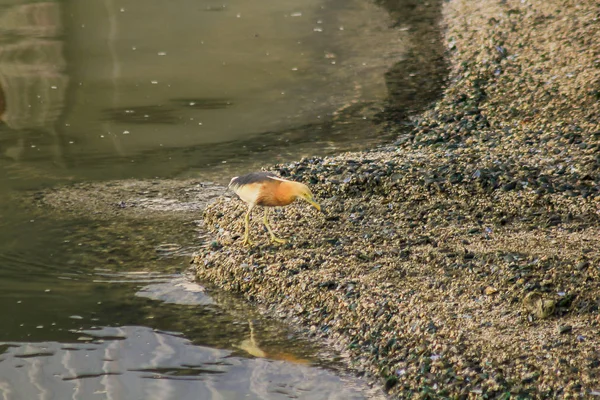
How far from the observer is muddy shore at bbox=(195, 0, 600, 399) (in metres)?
4.65

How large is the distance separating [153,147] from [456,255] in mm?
4583

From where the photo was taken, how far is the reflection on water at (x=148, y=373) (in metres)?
4.73

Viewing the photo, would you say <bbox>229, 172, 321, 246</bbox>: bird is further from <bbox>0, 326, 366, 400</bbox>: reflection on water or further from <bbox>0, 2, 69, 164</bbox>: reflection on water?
<bbox>0, 2, 69, 164</bbox>: reflection on water

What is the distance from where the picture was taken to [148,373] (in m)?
4.93

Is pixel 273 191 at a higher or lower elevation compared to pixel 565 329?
higher

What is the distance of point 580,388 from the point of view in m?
4.29

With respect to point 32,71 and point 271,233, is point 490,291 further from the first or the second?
point 32,71

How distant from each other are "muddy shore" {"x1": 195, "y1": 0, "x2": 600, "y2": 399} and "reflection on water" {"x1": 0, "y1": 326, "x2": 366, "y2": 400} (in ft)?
1.23

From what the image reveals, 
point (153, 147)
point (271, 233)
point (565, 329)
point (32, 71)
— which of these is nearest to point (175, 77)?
point (32, 71)

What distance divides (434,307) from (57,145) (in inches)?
220

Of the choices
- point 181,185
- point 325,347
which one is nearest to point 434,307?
point 325,347

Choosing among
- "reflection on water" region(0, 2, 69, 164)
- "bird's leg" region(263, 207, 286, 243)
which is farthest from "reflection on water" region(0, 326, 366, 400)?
"reflection on water" region(0, 2, 69, 164)

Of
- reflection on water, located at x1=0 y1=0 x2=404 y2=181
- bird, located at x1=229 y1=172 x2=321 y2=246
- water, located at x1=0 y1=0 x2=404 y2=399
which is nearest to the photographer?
water, located at x1=0 y1=0 x2=404 y2=399

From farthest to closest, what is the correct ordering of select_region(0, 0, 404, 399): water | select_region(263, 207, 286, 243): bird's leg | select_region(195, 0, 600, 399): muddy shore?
select_region(263, 207, 286, 243): bird's leg, select_region(0, 0, 404, 399): water, select_region(195, 0, 600, 399): muddy shore
